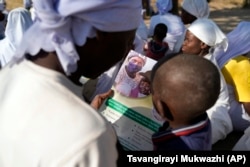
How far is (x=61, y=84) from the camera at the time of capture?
1289 mm

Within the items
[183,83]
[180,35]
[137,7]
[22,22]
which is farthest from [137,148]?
[180,35]

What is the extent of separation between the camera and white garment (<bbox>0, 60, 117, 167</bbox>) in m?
1.18

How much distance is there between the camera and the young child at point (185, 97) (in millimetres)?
1907

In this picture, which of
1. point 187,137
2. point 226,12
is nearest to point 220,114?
point 187,137

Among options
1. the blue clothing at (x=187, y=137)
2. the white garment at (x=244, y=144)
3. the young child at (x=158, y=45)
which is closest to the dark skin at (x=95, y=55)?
the blue clothing at (x=187, y=137)

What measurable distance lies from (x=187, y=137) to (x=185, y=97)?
19cm

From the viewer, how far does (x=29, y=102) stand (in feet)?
4.16

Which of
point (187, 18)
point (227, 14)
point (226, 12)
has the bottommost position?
point (226, 12)

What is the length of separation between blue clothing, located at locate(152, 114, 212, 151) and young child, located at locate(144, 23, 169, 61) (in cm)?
224

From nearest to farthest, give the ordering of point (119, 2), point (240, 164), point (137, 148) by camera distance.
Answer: point (119, 2)
point (137, 148)
point (240, 164)

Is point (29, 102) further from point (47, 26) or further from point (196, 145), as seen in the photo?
point (196, 145)

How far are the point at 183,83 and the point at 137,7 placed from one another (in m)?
0.53

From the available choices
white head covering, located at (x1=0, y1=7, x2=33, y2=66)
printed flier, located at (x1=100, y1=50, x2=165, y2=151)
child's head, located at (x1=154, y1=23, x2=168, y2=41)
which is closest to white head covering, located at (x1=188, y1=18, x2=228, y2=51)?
child's head, located at (x1=154, y1=23, x2=168, y2=41)

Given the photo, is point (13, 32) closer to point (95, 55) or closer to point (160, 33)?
point (160, 33)
